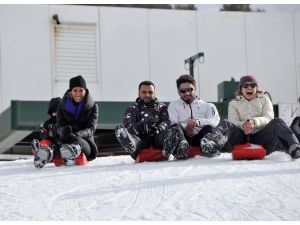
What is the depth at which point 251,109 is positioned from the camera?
5.84 m

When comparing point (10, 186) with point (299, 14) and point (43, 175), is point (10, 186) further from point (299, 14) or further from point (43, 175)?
point (299, 14)

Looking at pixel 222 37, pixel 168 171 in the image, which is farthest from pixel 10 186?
pixel 222 37

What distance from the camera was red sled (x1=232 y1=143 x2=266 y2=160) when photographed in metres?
5.52

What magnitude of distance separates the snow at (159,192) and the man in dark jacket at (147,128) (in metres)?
0.34

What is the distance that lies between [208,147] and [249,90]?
83 centimetres

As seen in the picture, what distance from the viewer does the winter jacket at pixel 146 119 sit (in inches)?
234

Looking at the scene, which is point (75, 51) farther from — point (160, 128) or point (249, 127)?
point (249, 127)

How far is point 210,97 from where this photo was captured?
637 inches

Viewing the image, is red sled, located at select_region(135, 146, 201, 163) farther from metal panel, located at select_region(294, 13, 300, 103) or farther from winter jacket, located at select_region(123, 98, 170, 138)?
metal panel, located at select_region(294, 13, 300, 103)

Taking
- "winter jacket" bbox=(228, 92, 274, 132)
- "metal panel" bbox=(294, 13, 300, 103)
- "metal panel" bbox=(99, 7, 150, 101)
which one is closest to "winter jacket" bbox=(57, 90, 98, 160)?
"winter jacket" bbox=(228, 92, 274, 132)

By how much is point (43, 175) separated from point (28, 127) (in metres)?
7.07

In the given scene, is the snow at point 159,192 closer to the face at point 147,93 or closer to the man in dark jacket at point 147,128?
the man in dark jacket at point 147,128

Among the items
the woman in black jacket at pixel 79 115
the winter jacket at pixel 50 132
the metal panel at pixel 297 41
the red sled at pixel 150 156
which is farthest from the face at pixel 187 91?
the metal panel at pixel 297 41

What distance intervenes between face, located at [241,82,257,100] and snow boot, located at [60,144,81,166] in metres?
1.87
